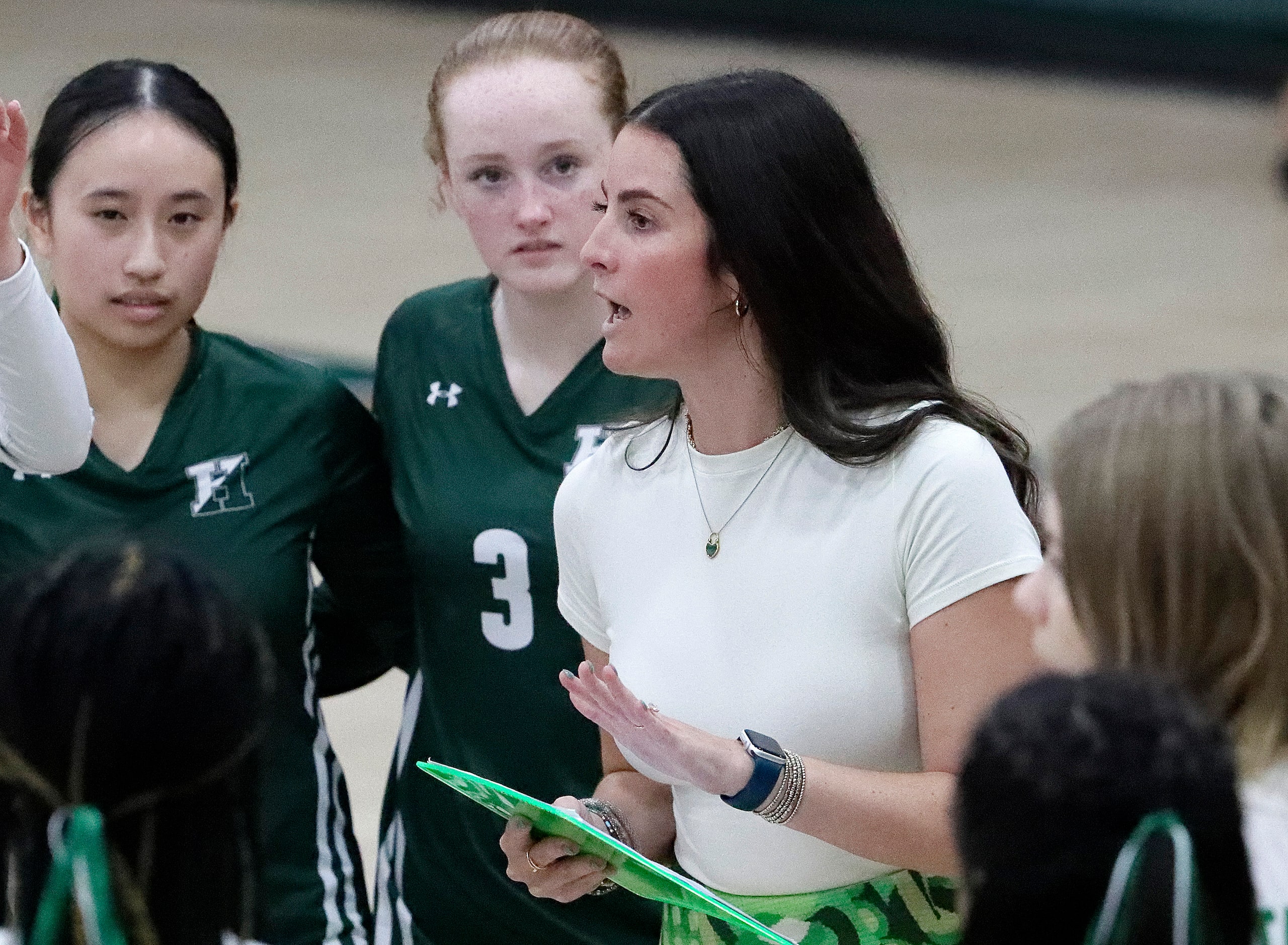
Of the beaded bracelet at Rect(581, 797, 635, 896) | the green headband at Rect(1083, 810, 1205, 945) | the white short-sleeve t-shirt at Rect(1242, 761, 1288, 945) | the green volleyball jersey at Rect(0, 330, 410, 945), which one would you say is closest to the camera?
the green headband at Rect(1083, 810, 1205, 945)

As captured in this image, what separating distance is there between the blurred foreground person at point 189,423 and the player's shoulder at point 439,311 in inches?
6.4

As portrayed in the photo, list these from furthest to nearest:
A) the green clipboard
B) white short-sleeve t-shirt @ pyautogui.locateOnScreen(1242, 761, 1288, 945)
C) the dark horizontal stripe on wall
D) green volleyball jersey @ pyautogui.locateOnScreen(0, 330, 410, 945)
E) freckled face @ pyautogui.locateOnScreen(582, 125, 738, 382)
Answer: the dark horizontal stripe on wall
green volleyball jersey @ pyautogui.locateOnScreen(0, 330, 410, 945)
freckled face @ pyautogui.locateOnScreen(582, 125, 738, 382)
the green clipboard
white short-sleeve t-shirt @ pyautogui.locateOnScreen(1242, 761, 1288, 945)

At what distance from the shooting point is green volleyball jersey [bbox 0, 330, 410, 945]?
2.57 metres

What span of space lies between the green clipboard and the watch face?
15 cm

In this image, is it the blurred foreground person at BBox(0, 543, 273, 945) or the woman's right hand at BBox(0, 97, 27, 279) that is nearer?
the blurred foreground person at BBox(0, 543, 273, 945)

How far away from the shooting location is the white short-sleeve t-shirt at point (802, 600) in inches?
80.7

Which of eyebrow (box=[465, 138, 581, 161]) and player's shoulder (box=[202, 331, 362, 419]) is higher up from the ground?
eyebrow (box=[465, 138, 581, 161])

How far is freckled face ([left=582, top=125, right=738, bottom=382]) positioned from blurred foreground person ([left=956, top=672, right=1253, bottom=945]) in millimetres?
956

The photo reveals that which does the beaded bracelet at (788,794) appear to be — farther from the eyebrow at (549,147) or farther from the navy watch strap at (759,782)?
the eyebrow at (549,147)

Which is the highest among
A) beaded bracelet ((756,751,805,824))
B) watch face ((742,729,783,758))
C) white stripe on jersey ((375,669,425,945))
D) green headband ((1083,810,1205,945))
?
green headband ((1083,810,1205,945))

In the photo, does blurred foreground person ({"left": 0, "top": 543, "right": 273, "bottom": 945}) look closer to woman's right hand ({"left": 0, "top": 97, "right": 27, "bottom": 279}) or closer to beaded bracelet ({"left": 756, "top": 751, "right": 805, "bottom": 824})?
beaded bracelet ({"left": 756, "top": 751, "right": 805, "bottom": 824})

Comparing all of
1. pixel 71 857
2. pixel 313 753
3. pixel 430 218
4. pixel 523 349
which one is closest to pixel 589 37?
pixel 523 349

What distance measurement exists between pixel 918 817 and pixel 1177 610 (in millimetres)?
615

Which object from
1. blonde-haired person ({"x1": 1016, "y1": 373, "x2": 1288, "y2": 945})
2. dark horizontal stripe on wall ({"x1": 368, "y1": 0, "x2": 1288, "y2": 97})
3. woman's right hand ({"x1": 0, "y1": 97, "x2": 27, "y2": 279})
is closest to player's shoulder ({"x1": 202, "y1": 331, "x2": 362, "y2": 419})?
woman's right hand ({"x1": 0, "y1": 97, "x2": 27, "y2": 279})
